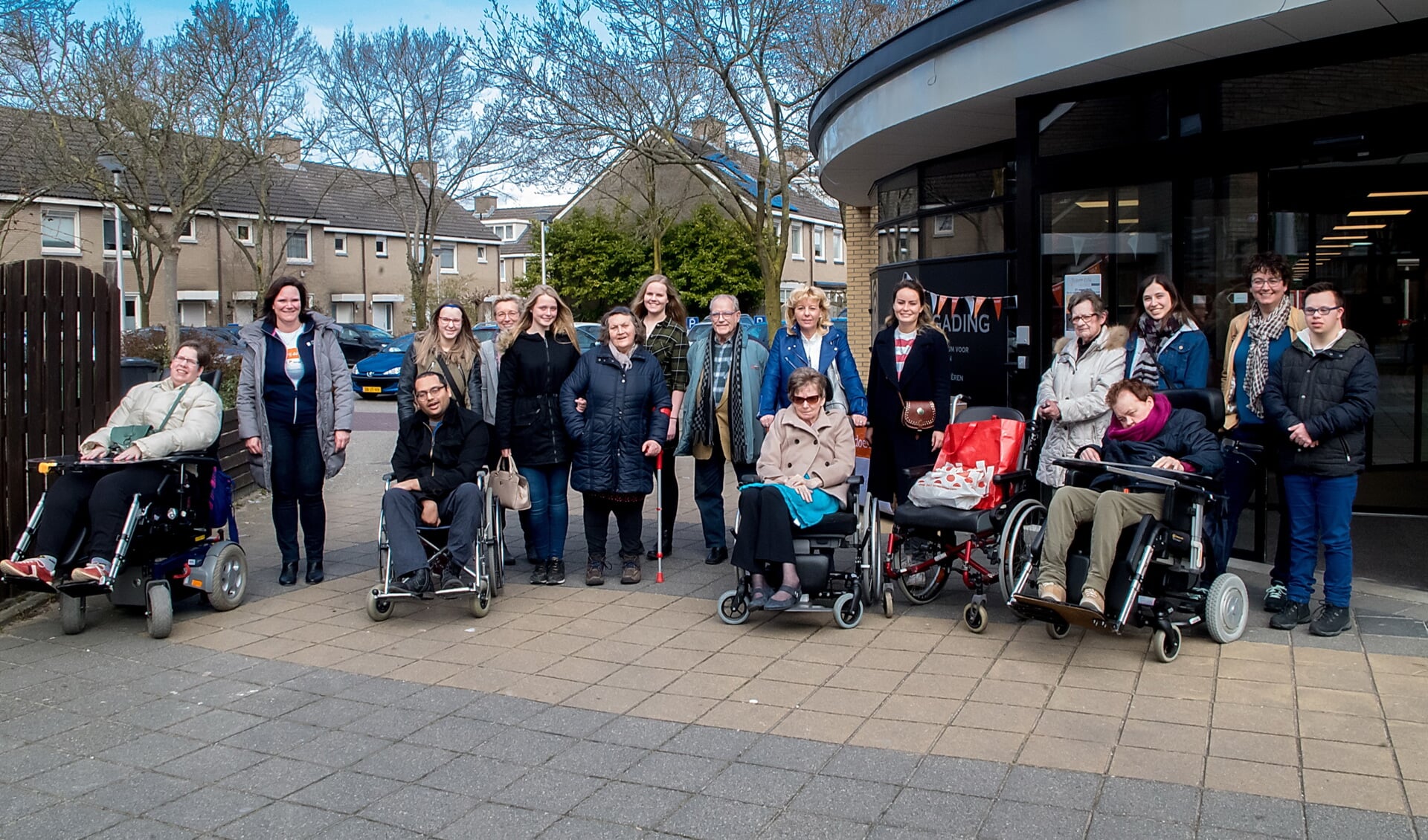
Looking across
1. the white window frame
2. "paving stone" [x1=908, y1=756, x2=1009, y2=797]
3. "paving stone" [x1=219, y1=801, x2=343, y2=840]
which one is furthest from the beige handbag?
the white window frame

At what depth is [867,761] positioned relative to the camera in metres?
4.18

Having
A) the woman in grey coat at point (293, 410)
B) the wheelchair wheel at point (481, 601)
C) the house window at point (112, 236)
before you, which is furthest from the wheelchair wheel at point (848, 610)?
the house window at point (112, 236)

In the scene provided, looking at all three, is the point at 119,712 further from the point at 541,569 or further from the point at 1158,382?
the point at 1158,382

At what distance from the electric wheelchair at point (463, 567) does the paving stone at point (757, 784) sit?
257 centimetres

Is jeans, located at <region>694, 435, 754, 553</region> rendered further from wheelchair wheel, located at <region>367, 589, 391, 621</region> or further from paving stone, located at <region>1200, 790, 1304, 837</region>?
paving stone, located at <region>1200, 790, 1304, 837</region>

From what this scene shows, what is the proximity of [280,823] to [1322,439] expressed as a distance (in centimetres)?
488

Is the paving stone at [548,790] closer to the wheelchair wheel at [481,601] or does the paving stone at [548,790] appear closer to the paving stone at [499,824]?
the paving stone at [499,824]

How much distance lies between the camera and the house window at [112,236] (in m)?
38.9

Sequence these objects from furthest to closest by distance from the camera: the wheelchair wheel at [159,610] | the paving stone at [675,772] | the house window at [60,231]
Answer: the house window at [60,231]
the wheelchair wheel at [159,610]
the paving stone at [675,772]

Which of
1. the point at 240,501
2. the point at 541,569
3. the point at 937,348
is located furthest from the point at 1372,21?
the point at 240,501

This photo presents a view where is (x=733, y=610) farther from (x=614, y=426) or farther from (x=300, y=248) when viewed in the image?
(x=300, y=248)

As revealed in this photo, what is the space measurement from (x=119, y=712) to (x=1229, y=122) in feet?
22.7

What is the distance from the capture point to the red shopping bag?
20.3ft

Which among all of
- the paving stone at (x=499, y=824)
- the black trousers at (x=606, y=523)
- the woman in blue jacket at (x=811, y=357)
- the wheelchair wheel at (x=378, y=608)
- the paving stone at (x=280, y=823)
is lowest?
the paving stone at (x=280, y=823)
